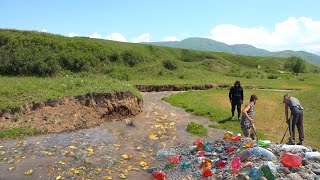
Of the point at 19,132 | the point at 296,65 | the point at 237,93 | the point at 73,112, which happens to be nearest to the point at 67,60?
the point at 73,112

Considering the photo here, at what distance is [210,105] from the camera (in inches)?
1196

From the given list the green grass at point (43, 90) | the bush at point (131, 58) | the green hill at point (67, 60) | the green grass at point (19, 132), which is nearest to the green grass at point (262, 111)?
the green grass at point (43, 90)

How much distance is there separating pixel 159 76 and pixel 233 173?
45.4 metres

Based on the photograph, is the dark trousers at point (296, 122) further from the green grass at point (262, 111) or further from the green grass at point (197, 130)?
the green grass at point (197, 130)

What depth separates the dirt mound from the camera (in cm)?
2081

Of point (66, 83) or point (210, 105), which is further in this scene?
point (210, 105)

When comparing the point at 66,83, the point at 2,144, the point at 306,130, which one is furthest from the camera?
the point at 66,83

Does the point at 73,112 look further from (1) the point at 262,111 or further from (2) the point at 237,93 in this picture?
(1) the point at 262,111

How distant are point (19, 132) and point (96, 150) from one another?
5.87 metres

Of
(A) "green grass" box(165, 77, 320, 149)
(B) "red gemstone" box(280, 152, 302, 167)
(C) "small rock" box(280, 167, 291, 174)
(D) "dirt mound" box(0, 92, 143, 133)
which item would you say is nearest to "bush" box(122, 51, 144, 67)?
(A) "green grass" box(165, 77, 320, 149)

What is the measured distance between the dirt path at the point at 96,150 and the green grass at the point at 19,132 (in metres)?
0.77

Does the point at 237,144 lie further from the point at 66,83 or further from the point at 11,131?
the point at 66,83

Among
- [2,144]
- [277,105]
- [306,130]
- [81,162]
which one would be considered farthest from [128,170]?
[277,105]

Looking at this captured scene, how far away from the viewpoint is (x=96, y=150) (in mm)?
17000
